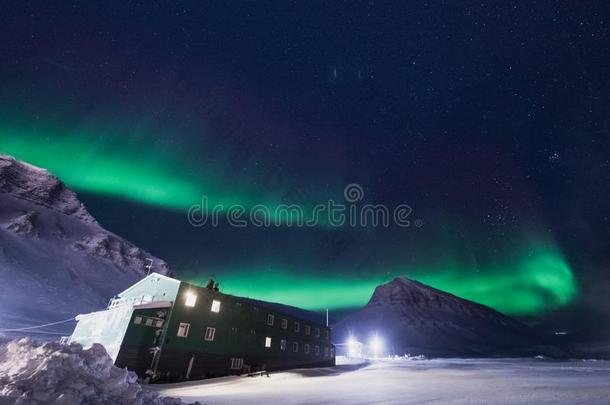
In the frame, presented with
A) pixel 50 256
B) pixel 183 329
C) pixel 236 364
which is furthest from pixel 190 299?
pixel 50 256

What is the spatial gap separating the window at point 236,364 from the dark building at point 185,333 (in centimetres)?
6

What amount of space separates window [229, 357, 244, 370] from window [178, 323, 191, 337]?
7042 millimetres

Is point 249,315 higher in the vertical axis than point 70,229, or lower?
lower

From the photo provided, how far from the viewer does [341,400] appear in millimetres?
16656

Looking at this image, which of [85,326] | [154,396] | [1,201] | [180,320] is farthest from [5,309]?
[1,201]

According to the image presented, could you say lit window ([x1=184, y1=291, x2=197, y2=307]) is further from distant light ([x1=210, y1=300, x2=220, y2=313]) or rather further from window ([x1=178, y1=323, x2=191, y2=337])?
distant light ([x1=210, y1=300, x2=220, y2=313])

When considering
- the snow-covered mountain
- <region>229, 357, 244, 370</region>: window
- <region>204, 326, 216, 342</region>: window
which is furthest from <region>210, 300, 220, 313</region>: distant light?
the snow-covered mountain

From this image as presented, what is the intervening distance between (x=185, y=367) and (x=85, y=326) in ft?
51.6

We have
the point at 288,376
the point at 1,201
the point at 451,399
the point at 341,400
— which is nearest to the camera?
the point at 451,399

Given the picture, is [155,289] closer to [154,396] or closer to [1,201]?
[154,396]

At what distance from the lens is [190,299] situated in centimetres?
3412

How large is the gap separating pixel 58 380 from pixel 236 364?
2857 cm

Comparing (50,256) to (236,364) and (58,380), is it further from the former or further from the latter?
(58,380)

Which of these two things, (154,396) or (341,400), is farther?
(341,400)
